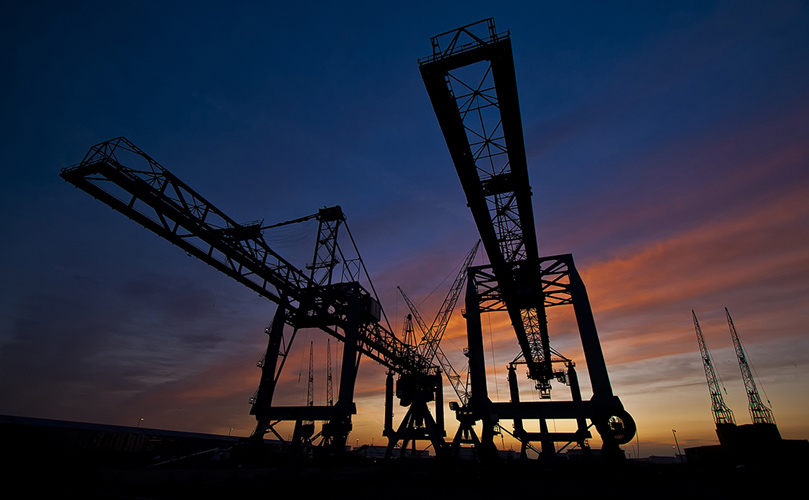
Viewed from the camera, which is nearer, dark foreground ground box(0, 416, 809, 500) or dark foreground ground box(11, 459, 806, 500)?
dark foreground ground box(0, 416, 809, 500)

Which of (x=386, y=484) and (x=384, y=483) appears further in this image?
(x=384, y=483)

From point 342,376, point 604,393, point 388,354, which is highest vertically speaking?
point 388,354

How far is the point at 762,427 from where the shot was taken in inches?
2004

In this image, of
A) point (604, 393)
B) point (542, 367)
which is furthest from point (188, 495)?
point (542, 367)

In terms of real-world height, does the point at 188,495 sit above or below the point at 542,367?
below

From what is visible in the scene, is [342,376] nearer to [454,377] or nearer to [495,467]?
[495,467]

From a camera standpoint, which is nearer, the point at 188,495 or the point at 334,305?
the point at 188,495

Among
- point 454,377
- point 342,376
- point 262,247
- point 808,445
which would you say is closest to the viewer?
point 262,247

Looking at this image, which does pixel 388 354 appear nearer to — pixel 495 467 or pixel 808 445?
pixel 495 467

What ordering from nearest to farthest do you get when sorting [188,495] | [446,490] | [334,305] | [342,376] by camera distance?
[188,495]
[446,490]
[342,376]
[334,305]

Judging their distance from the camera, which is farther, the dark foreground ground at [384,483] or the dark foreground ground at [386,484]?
the dark foreground ground at [386,484]

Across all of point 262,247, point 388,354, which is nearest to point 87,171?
point 262,247

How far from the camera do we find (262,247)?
2491 cm

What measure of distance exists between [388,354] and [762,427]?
5855 cm
